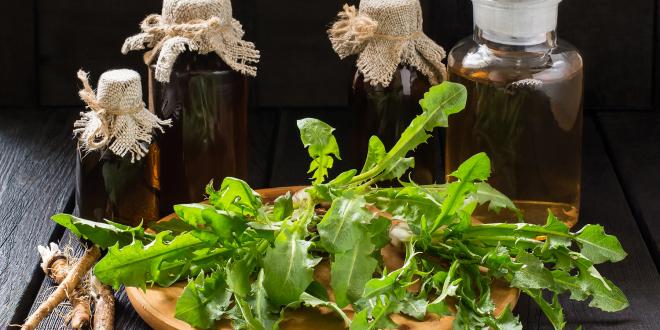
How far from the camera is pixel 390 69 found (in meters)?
1.11

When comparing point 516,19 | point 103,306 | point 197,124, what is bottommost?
point 103,306

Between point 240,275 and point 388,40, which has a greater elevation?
point 388,40

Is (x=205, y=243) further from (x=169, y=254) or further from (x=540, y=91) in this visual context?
(x=540, y=91)

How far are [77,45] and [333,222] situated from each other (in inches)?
28.5

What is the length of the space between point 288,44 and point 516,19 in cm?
47

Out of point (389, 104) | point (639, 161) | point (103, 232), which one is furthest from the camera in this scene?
point (639, 161)

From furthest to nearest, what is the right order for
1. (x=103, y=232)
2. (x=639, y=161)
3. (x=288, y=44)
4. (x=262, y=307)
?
(x=288, y=44)
(x=639, y=161)
(x=103, y=232)
(x=262, y=307)

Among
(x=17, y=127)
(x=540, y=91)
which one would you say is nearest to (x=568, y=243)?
(x=540, y=91)

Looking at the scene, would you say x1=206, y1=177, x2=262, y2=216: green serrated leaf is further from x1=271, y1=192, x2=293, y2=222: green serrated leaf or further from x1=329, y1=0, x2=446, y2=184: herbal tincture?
x1=329, y1=0, x2=446, y2=184: herbal tincture

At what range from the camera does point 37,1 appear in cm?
145

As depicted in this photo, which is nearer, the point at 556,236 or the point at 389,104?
the point at 556,236

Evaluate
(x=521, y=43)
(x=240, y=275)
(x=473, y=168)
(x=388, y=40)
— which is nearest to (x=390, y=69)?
(x=388, y=40)

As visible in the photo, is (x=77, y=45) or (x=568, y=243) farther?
(x=77, y=45)

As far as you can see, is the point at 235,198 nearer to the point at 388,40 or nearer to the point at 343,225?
the point at 343,225
